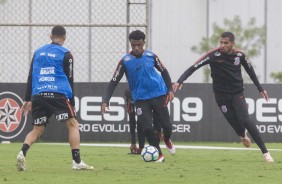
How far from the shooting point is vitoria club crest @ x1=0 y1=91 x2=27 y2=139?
23250mm

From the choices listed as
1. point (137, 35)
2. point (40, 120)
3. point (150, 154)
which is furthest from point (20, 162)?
point (137, 35)

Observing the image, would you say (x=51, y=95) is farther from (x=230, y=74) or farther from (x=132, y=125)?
(x=132, y=125)

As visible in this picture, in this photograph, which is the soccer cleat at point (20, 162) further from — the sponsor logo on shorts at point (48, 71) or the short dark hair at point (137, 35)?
the short dark hair at point (137, 35)

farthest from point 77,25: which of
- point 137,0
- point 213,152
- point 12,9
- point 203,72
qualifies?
point 203,72

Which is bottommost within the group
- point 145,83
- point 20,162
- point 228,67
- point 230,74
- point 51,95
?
point 20,162

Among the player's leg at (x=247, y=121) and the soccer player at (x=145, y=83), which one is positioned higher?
the soccer player at (x=145, y=83)

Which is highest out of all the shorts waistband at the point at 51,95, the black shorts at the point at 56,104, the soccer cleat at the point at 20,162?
the shorts waistband at the point at 51,95

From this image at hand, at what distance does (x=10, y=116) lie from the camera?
23312mm

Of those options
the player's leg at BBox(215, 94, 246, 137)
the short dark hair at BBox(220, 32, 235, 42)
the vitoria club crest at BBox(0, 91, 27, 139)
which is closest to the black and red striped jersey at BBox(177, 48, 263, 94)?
the player's leg at BBox(215, 94, 246, 137)

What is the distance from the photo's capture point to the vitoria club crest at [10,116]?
76.3 ft

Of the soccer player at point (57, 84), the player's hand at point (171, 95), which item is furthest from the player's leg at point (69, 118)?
the player's hand at point (171, 95)

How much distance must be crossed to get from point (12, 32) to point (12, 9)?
624 millimetres

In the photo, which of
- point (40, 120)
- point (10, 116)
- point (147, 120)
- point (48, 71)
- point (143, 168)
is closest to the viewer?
point (48, 71)

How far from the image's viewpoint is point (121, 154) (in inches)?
726
